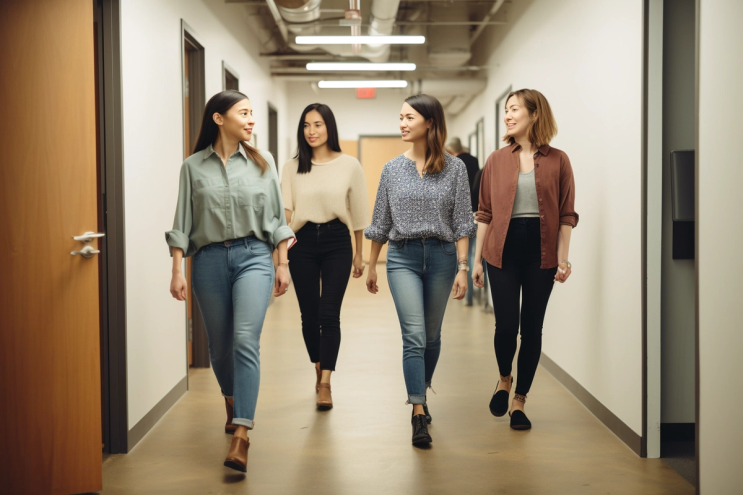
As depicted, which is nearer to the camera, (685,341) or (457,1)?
(685,341)

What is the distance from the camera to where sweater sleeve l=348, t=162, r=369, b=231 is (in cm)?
368

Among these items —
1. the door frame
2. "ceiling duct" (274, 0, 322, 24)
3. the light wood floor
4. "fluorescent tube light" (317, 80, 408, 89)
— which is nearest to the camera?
the light wood floor

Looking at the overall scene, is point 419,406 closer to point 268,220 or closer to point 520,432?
point 520,432

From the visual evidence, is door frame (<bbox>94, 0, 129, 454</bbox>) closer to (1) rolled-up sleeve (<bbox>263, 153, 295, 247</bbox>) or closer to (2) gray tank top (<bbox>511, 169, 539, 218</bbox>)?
(1) rolled-up sleeve (<bbox>263, 153, 295, 247</bbox>)

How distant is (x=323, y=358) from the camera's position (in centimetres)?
364

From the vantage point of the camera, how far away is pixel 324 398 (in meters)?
3.61

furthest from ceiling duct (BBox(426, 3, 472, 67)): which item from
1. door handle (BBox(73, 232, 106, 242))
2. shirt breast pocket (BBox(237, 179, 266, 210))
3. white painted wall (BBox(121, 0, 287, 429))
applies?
door handle (BBox(73, 232, 106, 242))

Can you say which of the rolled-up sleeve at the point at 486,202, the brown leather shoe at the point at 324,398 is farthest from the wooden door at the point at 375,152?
the rolled-up sleeve at the point at 486,202

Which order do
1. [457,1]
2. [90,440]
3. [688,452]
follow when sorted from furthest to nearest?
[457,1]
[688,452]
[90,440]

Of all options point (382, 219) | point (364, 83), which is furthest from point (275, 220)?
point (364, 83)

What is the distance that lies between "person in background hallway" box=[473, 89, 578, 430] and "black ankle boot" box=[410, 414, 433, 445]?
482 millimetres

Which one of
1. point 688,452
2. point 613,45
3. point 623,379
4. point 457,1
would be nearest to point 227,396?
point 623,379

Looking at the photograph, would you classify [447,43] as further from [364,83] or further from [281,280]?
[281,280]

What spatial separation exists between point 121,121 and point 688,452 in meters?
2.71
